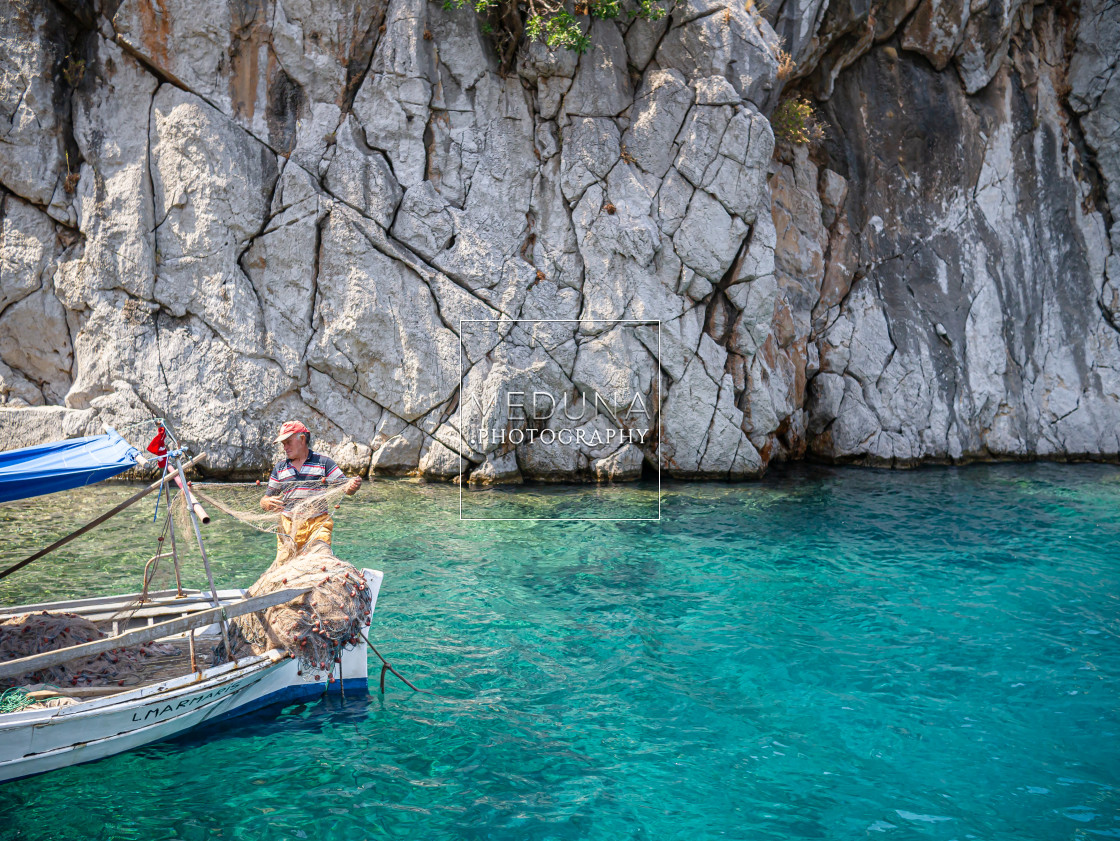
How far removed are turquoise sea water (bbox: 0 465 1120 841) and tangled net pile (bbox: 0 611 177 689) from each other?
771 millimetres

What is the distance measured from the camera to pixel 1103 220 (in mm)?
21734

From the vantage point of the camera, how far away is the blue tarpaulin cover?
640cm

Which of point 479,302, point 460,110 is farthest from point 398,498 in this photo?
point 460,110

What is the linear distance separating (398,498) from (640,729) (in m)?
9.25

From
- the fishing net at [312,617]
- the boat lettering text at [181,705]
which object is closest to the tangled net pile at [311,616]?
the fishing net at [312,617]

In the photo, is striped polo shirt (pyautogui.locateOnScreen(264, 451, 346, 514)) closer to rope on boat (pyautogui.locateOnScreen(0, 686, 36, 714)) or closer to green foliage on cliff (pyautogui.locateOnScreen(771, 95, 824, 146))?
rope on boat (pyautogui.locateOnScreen(0, 686, 36, 714))

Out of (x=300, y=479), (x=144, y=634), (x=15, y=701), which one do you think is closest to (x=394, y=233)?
(x=300, y=479)

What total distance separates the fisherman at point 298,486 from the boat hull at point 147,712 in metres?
1.40

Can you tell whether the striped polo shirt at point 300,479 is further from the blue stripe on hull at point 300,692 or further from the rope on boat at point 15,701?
the rope on boat at point 15,701

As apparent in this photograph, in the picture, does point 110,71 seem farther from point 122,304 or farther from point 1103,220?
point 1103,220

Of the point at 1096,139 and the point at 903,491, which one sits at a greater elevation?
the point at 1096,139

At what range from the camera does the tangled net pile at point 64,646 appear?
20.9 feet

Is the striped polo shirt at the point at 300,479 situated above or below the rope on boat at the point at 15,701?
above

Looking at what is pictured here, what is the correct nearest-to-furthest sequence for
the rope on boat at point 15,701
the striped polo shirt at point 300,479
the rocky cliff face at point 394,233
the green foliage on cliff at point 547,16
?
the rope on boat at point 15,701 < the striped polo shirt at point 300,479 < the green foliage on cliff at point 547,16 < the rocky cliff face at point 394,233
